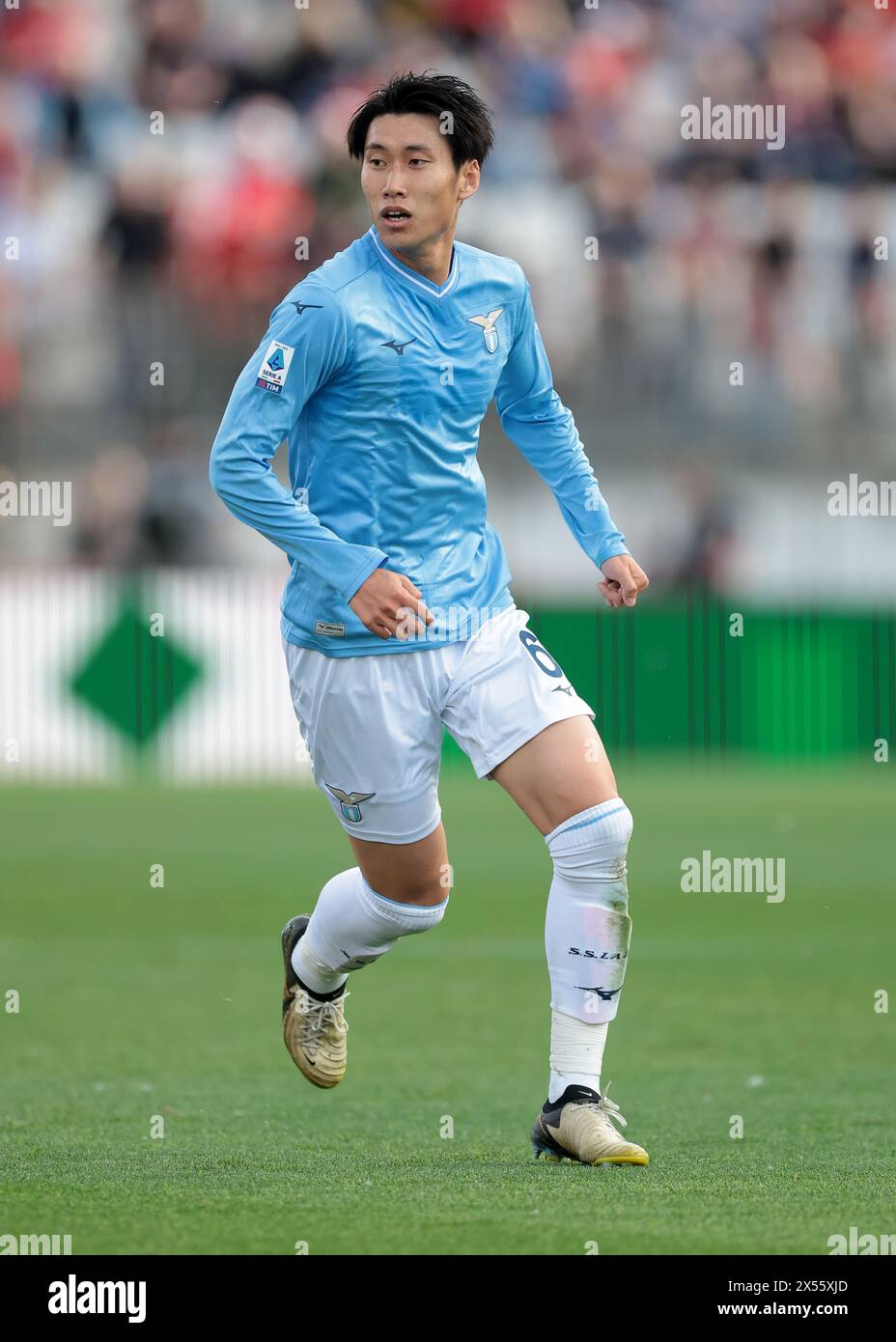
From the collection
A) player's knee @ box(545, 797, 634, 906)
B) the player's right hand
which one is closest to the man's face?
the player's right hand

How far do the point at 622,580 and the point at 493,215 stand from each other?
13.4 metres

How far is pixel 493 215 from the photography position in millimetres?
18578

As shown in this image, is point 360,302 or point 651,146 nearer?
point 360,302

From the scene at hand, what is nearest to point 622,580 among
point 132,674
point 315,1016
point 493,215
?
point 315,1016

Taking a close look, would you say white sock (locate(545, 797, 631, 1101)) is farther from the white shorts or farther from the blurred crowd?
the blurred crowd

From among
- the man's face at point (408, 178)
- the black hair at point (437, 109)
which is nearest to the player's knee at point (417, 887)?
the man's face at point (408, 178)

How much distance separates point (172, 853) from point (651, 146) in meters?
9.71

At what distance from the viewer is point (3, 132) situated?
64.1ft

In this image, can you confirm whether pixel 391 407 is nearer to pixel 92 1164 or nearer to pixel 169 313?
pixel 92 1164

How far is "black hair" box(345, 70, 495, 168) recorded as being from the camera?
5379 millimetres

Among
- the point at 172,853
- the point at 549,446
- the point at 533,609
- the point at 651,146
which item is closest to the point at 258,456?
the point at 549,446

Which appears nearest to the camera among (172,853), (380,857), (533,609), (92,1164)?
(92,1164)

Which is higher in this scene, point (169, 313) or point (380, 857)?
point (169, 313)

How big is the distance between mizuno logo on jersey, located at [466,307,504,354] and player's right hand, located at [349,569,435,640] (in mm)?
792
